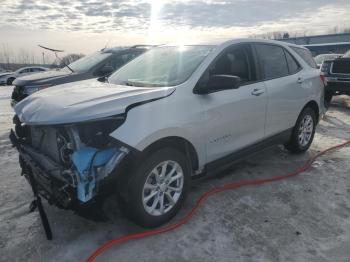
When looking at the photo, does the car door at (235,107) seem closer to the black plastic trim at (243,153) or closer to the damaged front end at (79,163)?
the black plastic trim at (243,153)

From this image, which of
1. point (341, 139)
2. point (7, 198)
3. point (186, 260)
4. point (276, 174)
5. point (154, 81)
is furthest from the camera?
point (341, 139)

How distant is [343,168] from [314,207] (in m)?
1.57

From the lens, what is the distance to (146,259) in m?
2.94

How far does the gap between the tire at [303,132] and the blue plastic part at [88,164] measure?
3.46 metres

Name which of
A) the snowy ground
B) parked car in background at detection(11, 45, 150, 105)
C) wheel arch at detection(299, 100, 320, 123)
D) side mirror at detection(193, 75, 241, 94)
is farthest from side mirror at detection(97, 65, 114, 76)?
side mirror at detection(193, 75, 241, 94)

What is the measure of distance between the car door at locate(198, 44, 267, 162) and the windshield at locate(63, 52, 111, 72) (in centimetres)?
427

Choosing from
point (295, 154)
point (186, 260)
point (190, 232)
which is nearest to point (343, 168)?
point (295, 154)

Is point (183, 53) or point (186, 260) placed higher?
point (183, 53)

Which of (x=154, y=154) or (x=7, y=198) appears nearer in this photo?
(x=154, y=154)

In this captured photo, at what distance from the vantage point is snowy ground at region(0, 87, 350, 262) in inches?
118

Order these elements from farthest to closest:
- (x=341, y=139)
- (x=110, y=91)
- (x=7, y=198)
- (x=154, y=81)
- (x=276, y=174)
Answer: (x=341, y=139) < (x=276, y=174) < (x=7, y=198) < (x=154, y=81) < (x=110, y=91)

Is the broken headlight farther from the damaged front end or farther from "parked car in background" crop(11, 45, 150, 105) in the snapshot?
"parked car in background" crop(11, 45, 150, 105)

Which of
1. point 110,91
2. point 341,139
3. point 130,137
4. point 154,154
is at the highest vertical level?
point 110,91

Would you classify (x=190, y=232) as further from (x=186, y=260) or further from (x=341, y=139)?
(x=341, y=139)
